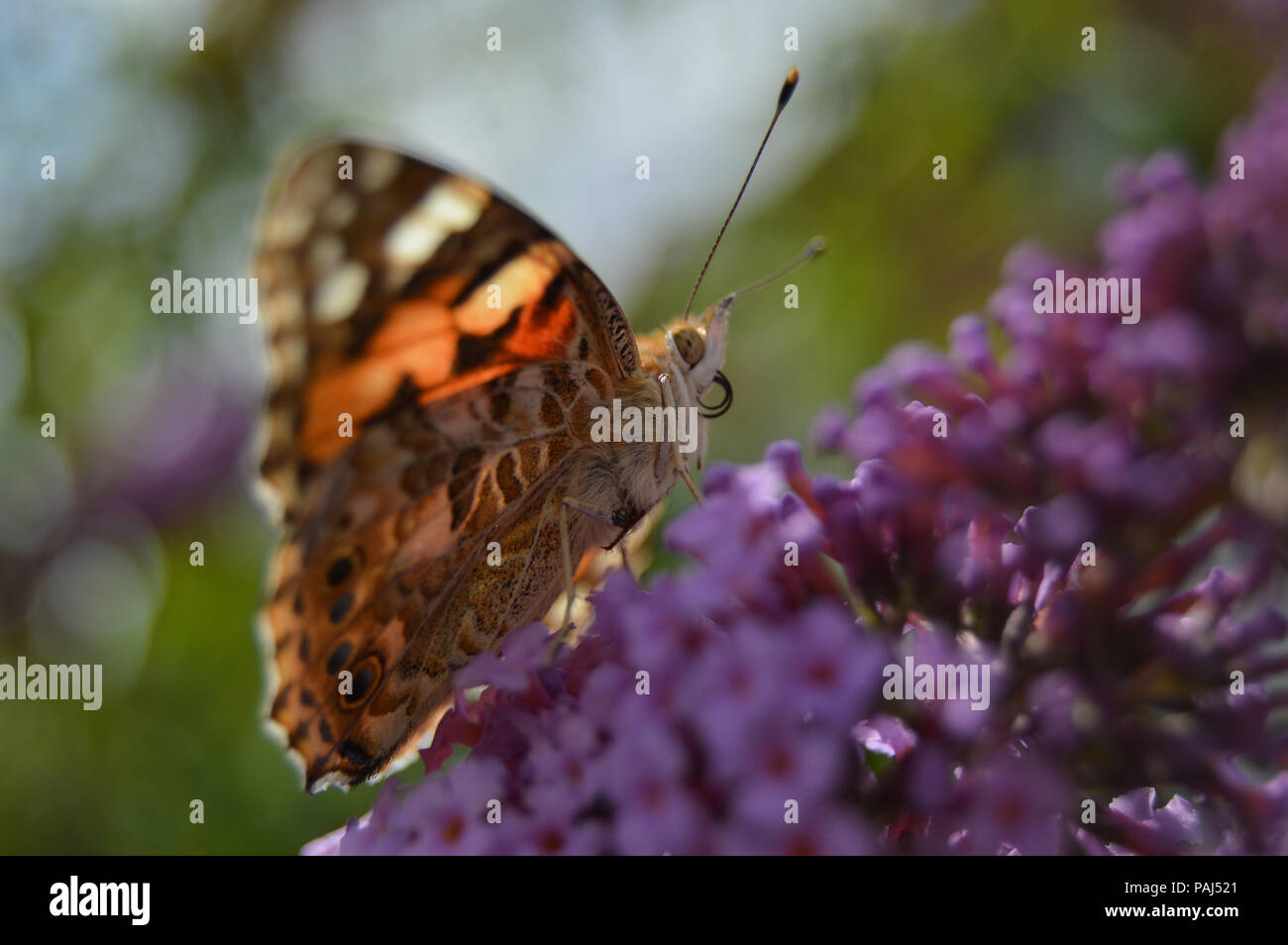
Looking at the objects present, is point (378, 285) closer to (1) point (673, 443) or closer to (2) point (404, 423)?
(2) point (404, 423)

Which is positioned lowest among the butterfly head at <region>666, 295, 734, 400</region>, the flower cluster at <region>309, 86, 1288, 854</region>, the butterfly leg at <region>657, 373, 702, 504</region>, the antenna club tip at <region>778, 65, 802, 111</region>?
the flower cluster at <region>309, 86, 1288, 854</region>

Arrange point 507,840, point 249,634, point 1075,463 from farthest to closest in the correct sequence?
point 249,634 → point 507,840 → point 1075,463

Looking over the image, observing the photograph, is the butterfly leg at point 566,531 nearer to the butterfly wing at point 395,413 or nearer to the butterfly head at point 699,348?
the butterfly wing at point 395,413

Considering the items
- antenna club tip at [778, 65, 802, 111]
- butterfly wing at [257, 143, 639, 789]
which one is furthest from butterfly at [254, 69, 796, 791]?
antenna club tip at [778, 65, 802, 111]

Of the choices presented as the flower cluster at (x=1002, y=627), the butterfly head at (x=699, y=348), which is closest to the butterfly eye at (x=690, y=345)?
the butterfly head at (x=699, y=348)

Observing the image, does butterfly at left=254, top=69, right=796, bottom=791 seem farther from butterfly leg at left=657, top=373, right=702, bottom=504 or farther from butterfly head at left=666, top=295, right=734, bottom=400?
butterfly head at left=666, top=295, right=734, bottom=400
